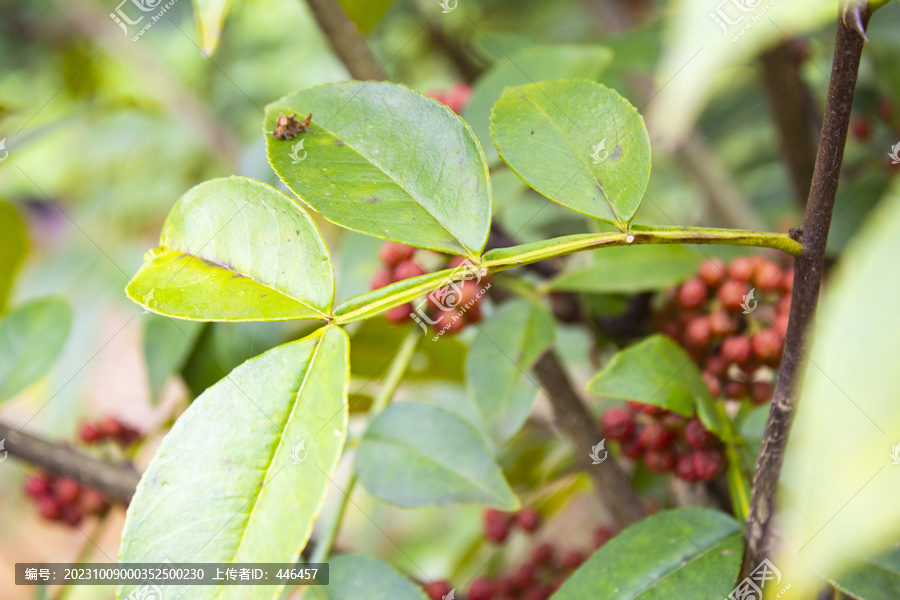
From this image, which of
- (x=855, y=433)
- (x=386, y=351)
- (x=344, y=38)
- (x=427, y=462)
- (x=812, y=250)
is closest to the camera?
(x=855, y=433)

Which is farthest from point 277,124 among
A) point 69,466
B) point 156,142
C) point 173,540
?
point 156,142

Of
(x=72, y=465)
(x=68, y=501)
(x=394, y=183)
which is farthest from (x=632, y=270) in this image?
(x=68, y=501)

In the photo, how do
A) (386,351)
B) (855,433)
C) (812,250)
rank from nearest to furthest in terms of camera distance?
(855,433) → (812,250) → (386,351)

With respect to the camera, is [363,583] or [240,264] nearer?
[240,264]

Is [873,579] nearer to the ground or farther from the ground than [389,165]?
nearer to the ground

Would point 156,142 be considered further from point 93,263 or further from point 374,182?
point 374,182

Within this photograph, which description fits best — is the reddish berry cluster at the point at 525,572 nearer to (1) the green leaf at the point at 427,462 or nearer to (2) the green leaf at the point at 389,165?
(1) the green leaf at the point at 427,462

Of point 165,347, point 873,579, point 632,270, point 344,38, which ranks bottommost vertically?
point 873,579
